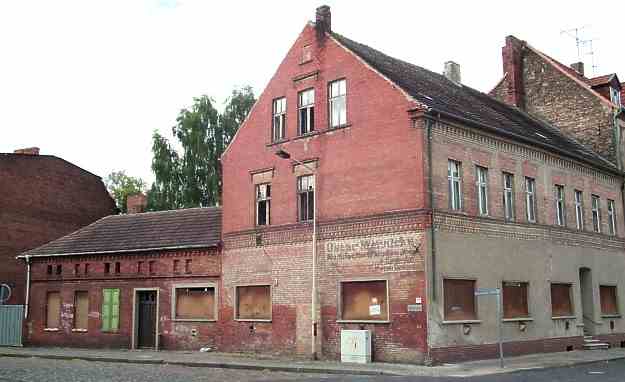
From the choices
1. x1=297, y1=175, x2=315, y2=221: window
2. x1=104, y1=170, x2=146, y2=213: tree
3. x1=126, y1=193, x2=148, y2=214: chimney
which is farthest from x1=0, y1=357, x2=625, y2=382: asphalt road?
x1=104, y1=170, x2=146, y2=213: tree

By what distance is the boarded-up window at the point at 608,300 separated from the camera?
30.3 m

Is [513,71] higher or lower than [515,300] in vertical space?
higher

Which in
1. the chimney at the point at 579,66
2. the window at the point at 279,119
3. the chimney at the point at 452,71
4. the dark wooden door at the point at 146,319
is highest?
the chimney at the point at 579,66

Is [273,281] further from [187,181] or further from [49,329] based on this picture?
[187,181]

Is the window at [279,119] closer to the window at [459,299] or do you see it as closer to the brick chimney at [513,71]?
the window at [459,299]

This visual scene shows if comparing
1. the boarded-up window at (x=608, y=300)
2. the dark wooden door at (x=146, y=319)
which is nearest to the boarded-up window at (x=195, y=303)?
the dark wooden door at (x=146, y=319)

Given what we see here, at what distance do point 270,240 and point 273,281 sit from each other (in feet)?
5.18

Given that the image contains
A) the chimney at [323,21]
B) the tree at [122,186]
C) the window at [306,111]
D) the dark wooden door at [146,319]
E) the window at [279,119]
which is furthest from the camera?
the tree at [122,186]

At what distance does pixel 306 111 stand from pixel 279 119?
1551 mm

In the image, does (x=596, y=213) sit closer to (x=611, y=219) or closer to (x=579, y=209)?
(x=611, y=219)

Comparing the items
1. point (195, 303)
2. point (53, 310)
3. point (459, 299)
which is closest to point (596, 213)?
point (459, 299)

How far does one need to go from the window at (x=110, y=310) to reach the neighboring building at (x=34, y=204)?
35.7 feet

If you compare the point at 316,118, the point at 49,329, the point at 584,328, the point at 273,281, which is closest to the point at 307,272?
the point at 273,281

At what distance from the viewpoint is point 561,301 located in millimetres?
27641
